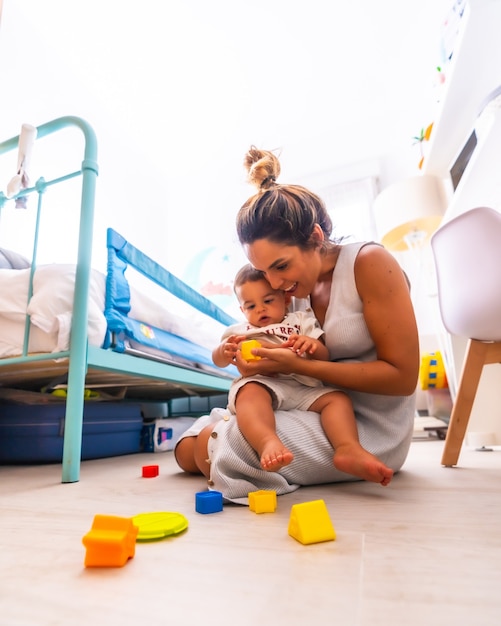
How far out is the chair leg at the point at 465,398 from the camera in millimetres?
1077

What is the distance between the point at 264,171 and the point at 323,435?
591 mm

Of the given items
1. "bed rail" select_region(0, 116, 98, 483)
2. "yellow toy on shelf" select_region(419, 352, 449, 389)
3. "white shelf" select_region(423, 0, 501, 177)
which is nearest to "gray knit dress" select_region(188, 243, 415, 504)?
"bed rail" select_region(0, 116, 98, 483)

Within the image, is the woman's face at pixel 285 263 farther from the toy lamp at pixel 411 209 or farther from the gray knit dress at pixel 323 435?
the toy lamp at pixel 411 209

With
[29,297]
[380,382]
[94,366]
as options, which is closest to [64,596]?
[380,382]

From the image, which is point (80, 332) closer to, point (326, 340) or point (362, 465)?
point (326, 340)

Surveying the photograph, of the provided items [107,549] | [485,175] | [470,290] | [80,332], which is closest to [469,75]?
[485,175]

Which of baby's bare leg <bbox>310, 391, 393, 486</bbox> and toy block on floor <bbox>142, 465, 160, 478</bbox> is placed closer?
baby's bare leg <bbox>310, 391, 393, 486</bbox>

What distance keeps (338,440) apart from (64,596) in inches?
20.1

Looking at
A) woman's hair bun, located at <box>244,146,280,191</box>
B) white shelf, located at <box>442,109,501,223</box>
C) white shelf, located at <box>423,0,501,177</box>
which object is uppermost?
white shelf, located at <box>423,0,501,177</box>

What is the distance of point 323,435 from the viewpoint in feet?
2.65

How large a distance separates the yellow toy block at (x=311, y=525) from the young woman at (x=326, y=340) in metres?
0.24

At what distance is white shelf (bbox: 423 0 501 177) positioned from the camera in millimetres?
1390

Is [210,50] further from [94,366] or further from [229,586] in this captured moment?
[229,586]

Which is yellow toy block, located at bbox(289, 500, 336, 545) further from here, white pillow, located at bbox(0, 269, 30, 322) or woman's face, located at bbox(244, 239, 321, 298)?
white pillow, located at bbox(0, 269, 30, 322)
